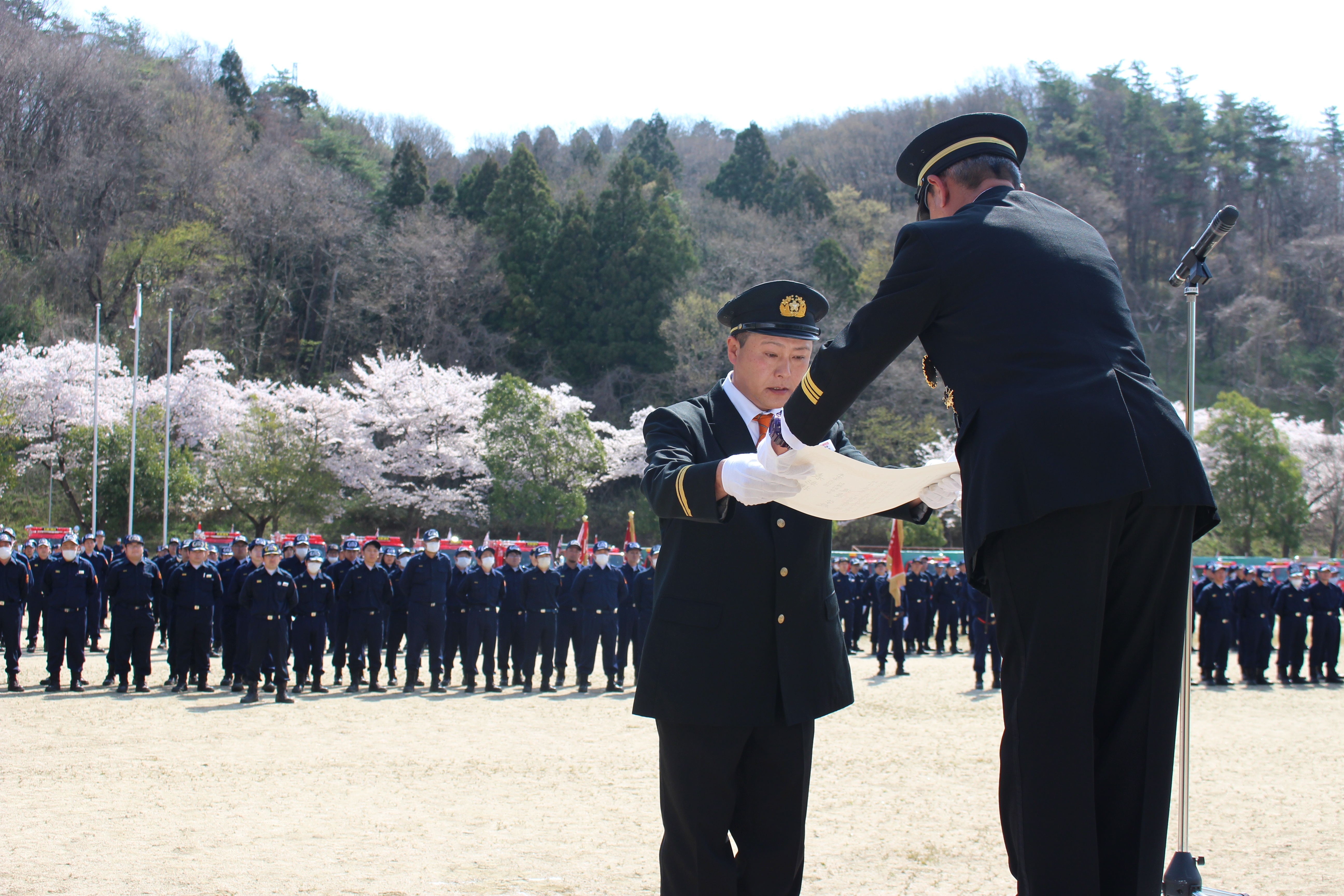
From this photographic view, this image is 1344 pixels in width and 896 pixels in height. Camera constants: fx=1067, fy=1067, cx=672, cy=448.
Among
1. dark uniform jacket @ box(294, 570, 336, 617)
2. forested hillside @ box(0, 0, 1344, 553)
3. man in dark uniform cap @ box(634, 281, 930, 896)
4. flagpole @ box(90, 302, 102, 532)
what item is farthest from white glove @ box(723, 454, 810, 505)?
forested hillside @ box(0, 0, 1344, 553)

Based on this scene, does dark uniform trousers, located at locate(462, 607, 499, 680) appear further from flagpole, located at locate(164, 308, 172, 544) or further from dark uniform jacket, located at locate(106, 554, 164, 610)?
flagpole, located at locate(164, 308, 172, 544)

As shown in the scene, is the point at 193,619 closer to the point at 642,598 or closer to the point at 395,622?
the point at 395,622

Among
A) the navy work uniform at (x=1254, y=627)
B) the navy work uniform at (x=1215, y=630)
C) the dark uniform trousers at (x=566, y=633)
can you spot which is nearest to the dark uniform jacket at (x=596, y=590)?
the dark uniform trousers at (x=566, y=633)

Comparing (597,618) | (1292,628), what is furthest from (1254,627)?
(597,618)

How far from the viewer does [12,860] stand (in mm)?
5051

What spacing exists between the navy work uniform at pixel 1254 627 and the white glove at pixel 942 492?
15762 mm

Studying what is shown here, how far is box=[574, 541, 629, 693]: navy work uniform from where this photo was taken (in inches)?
577

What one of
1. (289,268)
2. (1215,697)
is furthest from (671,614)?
(289,268)

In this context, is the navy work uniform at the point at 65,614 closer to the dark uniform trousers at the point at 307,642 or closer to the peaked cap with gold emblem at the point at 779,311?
the dark uniform trousers at the point at 307,642

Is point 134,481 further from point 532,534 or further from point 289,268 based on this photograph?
point 289,268

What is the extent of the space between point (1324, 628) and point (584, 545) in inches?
504

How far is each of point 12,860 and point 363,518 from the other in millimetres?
32287

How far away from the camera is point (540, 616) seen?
14.9 meters

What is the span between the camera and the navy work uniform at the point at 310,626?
13.5 m
